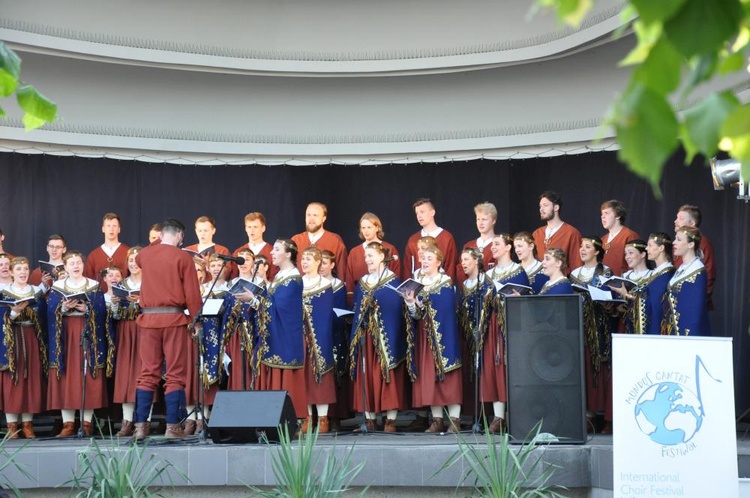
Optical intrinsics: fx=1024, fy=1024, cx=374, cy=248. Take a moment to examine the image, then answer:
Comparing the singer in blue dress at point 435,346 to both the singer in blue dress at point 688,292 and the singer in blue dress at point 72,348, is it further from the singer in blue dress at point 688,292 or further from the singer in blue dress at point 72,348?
the singer in blue dress at point 72,348

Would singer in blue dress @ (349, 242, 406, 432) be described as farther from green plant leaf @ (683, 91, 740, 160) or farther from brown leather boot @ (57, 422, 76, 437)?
green plant leaf @ (683, 91, 740, 160)

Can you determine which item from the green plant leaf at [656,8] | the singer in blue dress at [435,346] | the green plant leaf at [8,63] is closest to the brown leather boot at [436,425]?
the singer in blue dress at [435,346]

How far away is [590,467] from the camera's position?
664cm

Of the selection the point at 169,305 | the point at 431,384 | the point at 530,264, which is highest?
the point at 530,264

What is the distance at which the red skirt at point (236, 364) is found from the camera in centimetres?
868

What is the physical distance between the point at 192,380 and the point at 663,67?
774 centimetres

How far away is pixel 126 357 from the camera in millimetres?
9055

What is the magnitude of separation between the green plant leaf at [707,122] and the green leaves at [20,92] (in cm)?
181

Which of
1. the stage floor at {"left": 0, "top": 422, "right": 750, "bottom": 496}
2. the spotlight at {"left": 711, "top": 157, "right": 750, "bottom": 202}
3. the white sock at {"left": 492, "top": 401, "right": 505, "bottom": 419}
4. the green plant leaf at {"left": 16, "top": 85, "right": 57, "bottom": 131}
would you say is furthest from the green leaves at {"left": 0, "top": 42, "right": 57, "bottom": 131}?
the white sock at {"left": 492, "top": 401, "right": 505, "bottom": 419}

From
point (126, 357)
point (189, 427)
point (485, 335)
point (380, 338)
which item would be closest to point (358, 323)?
point (380, 338)

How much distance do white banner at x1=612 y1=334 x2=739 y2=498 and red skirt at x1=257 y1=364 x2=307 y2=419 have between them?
3341mm

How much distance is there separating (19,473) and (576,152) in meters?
6.66

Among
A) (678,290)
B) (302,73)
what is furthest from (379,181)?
(678,290)

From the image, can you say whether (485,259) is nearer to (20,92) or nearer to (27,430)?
(27,430)
